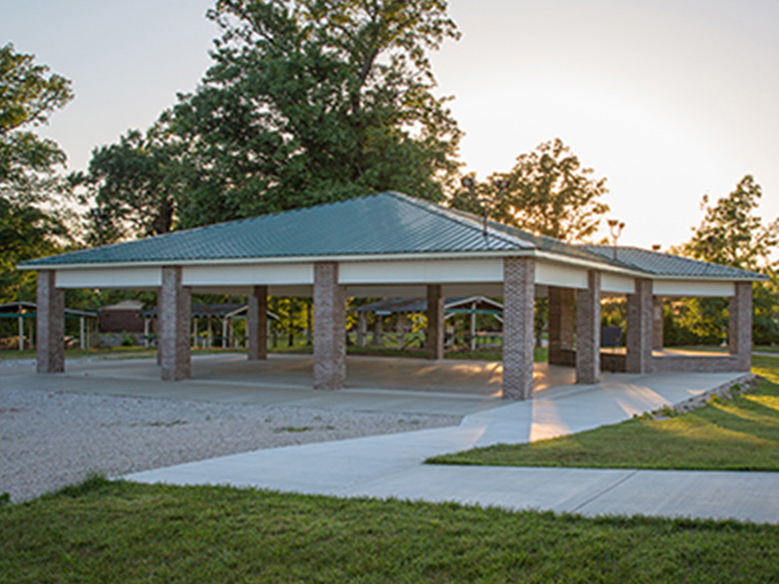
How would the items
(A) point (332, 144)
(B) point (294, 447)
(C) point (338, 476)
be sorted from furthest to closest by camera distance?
1. (A) point (332, 144)
2. (B) point (294, 447)
3. (C) point (338, 476)

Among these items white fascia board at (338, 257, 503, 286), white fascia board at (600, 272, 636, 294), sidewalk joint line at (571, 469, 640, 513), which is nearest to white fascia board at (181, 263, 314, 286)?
white fascia board at (338, 257, 503, 286)

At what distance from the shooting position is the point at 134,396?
776 inches

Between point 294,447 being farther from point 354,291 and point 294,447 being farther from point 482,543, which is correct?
point 354,291

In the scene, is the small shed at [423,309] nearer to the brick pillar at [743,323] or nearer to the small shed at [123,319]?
the brick pillar at [743,323]

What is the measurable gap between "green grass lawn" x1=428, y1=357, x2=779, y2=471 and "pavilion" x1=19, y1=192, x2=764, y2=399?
5.35 meters

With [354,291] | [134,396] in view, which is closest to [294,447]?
[134,396]

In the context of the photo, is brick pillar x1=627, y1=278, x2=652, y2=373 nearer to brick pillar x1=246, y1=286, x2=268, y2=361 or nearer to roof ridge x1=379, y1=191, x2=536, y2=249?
roof ridge x1=379, y1=191, x2=536, y2=249

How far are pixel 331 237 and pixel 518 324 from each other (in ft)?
22.3

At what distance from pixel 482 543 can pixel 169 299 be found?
19441 mm

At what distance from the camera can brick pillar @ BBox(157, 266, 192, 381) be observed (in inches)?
925

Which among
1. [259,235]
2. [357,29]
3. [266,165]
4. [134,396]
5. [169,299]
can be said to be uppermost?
[357,29]

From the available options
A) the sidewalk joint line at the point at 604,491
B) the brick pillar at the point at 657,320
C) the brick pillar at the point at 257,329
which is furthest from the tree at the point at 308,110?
the sidewalk joint line at the point at 604,491

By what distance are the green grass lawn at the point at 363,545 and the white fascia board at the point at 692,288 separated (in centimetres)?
2291

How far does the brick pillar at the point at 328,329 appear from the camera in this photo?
2081 centimetres
